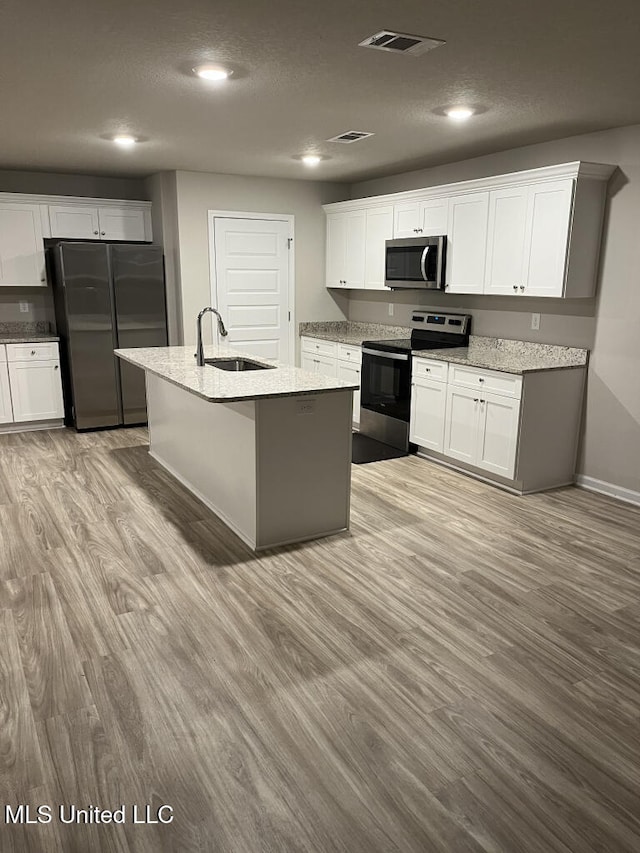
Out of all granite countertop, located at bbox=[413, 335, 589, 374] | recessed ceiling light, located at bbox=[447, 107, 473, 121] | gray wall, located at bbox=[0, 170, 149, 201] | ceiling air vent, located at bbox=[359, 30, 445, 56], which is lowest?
granite countertop, located at bbox=[413, 335, 589, 374]

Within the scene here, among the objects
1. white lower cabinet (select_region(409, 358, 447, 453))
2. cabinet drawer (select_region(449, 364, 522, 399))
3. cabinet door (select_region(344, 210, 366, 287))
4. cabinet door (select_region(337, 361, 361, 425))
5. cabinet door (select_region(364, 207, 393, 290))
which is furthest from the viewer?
cabinet door (select_region(344, 210, 366, 287))

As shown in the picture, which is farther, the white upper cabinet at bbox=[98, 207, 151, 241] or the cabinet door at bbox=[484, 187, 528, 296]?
the white upper cabinet at bbox=[98, 207, 151, 241]

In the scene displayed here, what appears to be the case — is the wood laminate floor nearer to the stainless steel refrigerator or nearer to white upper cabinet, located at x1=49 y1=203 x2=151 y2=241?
the stainless steel refrigerator

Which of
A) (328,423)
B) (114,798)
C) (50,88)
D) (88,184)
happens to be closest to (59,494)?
(328,423)

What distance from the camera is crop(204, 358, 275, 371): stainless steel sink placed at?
15.2ft

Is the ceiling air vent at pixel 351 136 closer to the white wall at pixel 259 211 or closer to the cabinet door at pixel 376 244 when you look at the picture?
the cabinet door at pixel 376 244

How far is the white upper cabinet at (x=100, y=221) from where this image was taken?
634 centimetres

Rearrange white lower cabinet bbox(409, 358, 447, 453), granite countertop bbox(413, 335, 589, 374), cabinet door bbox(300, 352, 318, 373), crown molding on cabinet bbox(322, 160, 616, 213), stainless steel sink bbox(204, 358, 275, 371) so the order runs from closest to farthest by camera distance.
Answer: crown molding on cabinet bbox(322, 160, 616, 213) < granite countertop bbox(413, 335, 589, 374) < stainless steel sink bbox(204, 358, 275, 371) < white lower cabinet bbox(409, 358, 447, 453) < cabinet door bbox(300, 352, 318, 373)

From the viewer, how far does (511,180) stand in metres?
4.66

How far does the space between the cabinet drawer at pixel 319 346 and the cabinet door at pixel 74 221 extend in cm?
242

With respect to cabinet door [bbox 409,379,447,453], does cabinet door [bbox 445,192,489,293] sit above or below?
above

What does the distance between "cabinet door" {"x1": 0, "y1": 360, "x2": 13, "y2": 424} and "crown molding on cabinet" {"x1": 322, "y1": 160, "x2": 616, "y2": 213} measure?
3853 millimetres

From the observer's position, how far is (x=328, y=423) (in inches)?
146

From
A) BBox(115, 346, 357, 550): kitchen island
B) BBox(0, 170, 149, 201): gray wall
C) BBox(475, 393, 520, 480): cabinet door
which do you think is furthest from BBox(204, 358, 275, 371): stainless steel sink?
BBox(0, 170, 149, 201): gray wall
